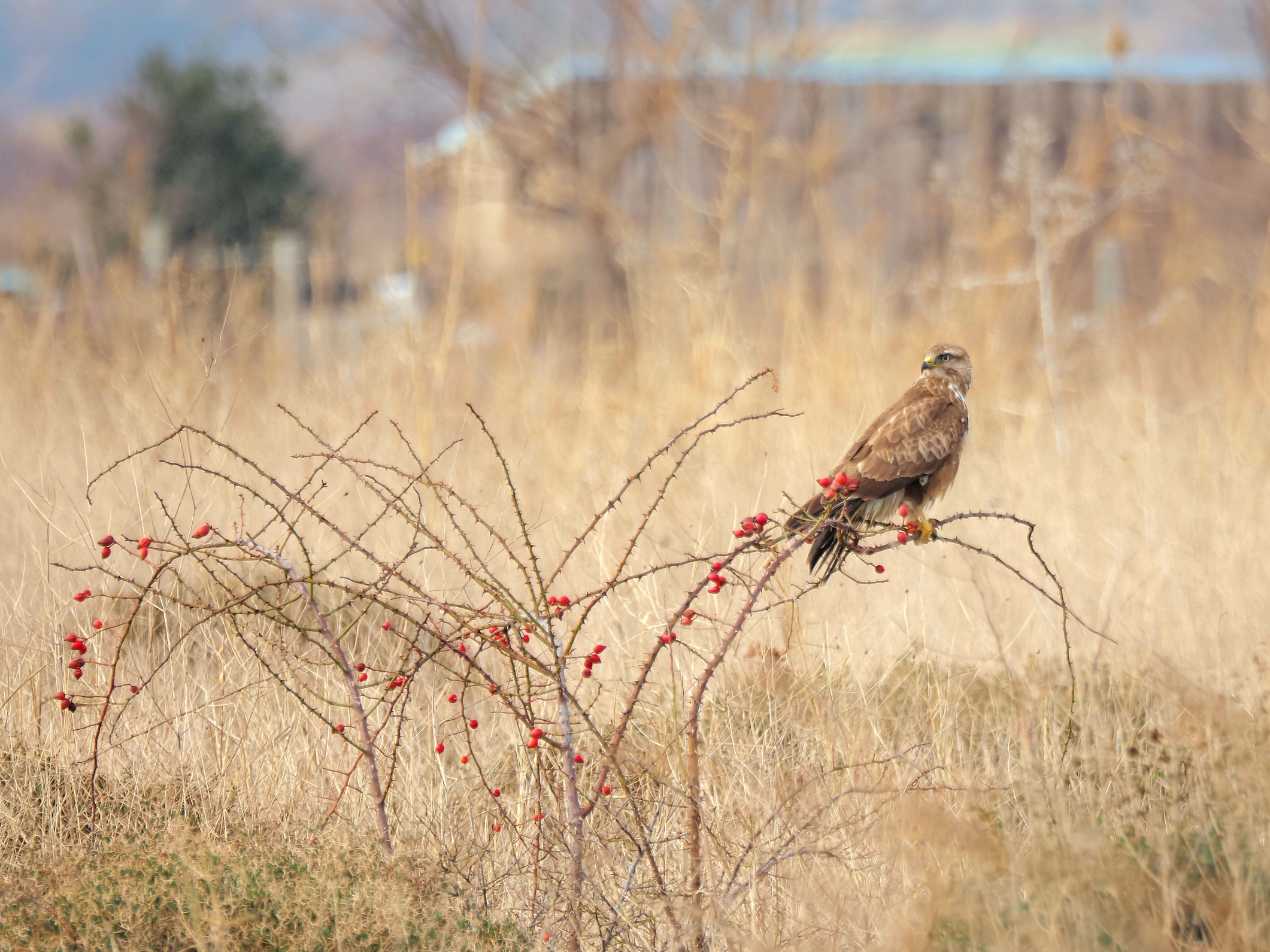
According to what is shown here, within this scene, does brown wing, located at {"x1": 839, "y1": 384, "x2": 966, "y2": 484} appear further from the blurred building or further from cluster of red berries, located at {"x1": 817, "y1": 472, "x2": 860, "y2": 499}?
the blurred building

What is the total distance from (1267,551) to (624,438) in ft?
8.88

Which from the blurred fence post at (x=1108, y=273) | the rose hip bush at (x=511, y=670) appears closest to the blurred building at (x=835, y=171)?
the blurred fence post at (x=1108, y=273)

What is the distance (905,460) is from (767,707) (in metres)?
0.82

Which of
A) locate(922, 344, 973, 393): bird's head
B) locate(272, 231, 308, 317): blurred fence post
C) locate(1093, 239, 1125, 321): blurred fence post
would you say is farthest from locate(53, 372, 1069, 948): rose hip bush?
locate(1093, 239, 1125, 321): blurred fence post

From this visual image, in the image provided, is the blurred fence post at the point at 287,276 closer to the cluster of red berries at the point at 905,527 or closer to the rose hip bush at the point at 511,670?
the rose hip bush at the point at 511,670

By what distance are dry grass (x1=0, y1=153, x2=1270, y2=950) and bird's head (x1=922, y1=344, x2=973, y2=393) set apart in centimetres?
64

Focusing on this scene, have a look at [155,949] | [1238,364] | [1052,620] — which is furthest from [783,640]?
[1238,364]

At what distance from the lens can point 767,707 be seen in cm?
321

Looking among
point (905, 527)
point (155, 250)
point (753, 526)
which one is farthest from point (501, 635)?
point (155, 250)

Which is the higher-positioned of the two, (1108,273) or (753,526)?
(1108,273)

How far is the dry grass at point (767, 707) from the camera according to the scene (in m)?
2.11

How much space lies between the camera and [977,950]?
1.87m

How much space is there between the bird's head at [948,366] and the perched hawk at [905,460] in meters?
0.03

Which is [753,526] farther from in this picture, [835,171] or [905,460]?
[835,171]
